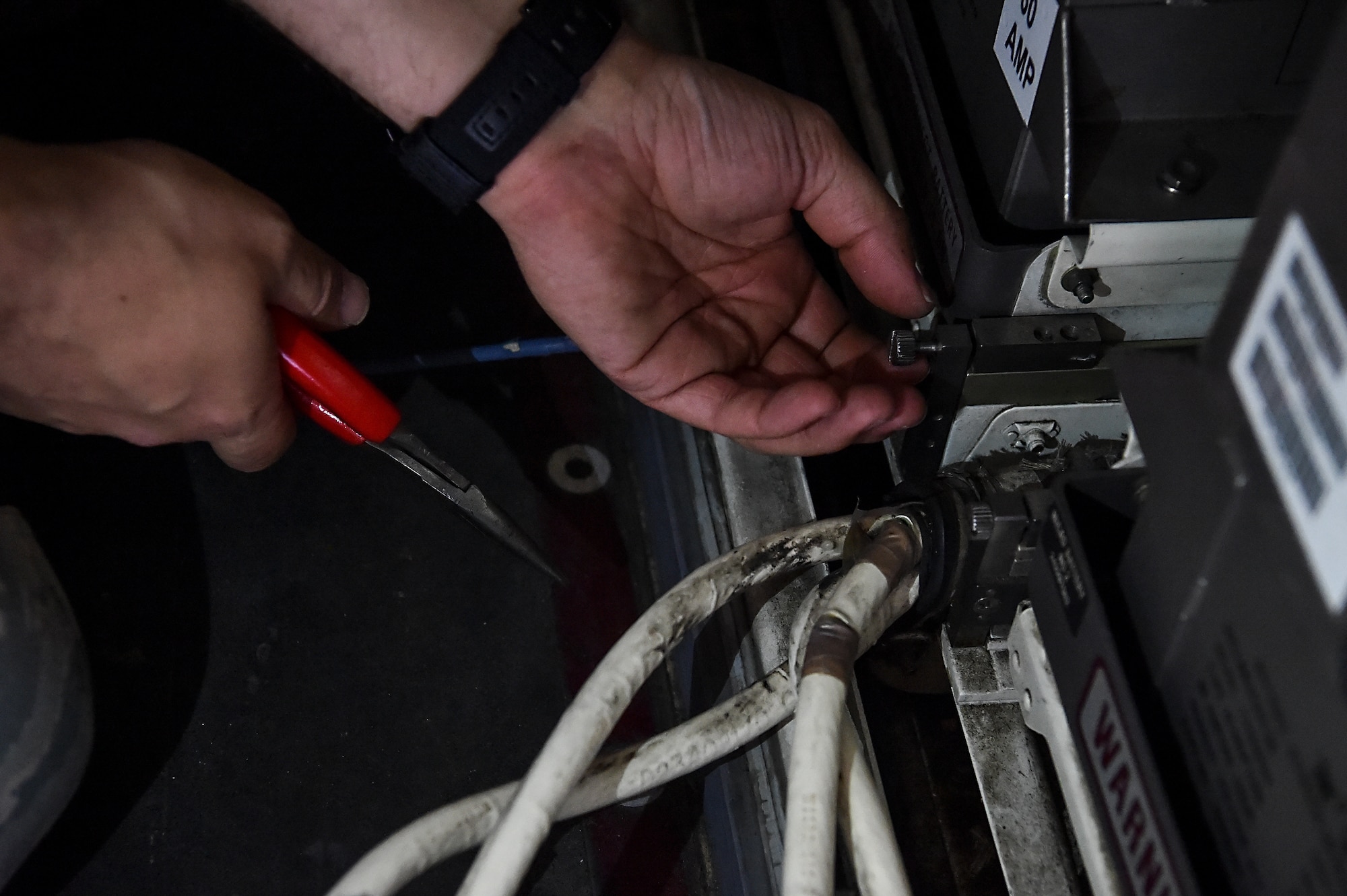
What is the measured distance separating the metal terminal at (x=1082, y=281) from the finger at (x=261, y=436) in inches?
23.2

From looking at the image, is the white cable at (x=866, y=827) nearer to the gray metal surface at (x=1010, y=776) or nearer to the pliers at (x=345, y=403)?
the gray metal surface at (x=1010, y=776)

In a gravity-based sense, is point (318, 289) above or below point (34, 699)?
above

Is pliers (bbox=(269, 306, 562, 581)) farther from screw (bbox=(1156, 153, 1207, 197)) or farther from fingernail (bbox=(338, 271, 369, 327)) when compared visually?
screw (bbox=(1156, 153, 1207, 197))

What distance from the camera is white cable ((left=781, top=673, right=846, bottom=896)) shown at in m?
0.57

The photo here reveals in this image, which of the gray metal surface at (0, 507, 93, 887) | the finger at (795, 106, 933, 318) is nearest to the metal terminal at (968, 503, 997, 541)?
the finger at (795, 106, 933, 318)

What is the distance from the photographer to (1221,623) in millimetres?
431

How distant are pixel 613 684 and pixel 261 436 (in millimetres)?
367

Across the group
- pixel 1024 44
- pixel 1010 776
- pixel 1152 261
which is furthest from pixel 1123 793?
pixel 1024 44

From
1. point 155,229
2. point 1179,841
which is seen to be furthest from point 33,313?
point 1179,841

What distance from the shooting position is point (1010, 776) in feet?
2.42

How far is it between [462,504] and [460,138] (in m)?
0.33

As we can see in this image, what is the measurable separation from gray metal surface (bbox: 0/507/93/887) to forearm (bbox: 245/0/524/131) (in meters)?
0.48

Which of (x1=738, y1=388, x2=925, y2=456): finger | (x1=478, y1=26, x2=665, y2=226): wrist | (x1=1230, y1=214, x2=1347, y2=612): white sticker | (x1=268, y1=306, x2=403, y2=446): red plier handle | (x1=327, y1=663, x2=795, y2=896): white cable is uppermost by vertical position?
(x1=478, y1=26, x2=665, y2=226): wrist

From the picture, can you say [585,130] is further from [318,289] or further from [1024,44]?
[1024,44]
